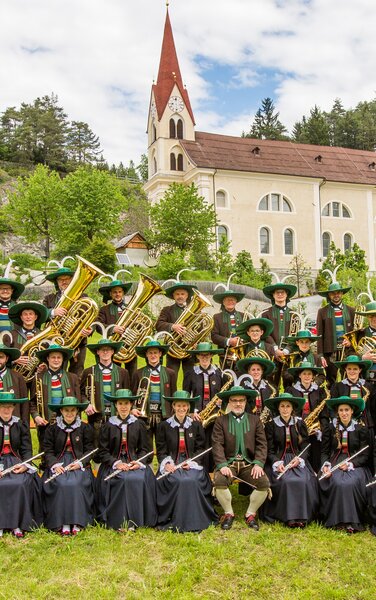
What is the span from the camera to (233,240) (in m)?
42.5

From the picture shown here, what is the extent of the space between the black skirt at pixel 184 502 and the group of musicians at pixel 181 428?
0.01m

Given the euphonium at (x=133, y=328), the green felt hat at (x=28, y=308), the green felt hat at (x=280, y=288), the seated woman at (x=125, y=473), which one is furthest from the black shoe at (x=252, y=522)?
the green felt hat at (x=28, y=308)

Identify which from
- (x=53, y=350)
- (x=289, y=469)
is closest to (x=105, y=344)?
(x=53, y=350)

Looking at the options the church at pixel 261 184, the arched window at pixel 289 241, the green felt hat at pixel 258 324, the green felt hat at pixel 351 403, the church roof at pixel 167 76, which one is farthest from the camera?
the church roof at pixel 167 76

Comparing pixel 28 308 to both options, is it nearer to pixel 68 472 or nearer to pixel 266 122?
pixel 68 472

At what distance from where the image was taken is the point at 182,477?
7625 millimetres

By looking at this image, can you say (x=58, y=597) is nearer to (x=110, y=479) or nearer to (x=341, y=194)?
(x=110, y=479)

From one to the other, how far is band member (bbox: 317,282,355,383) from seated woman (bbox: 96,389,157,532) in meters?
3.47

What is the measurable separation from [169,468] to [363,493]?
2325 millimetres

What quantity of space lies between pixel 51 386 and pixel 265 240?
1453 inches

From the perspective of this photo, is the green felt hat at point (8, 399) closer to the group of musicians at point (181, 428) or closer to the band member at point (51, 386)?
the group of musicians at point (181, 428)

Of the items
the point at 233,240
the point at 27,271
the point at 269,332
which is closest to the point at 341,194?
the point at 233,240

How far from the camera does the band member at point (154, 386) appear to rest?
8.56 m

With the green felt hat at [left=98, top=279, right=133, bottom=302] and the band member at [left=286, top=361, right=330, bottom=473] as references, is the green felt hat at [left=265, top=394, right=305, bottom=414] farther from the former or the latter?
the green felt hat at [left=98, top=279, right=133, bottom=302]
